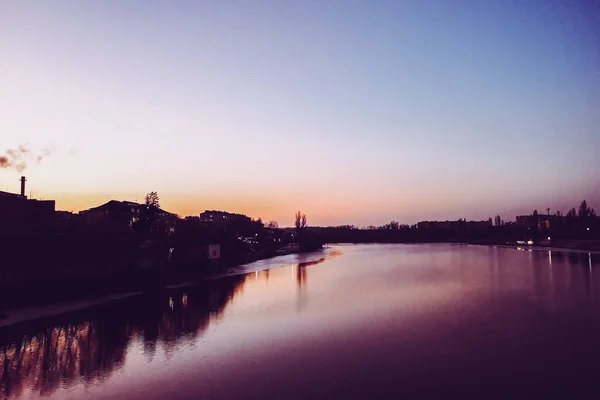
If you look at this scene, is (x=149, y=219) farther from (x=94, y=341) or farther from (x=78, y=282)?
(x=94, y=341)

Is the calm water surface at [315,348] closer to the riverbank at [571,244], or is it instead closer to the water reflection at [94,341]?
the water reflection at [94,341]

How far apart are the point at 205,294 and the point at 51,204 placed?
53.2 ft

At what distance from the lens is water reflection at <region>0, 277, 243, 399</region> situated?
1028 cm

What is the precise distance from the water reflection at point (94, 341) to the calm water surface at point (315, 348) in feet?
0.14

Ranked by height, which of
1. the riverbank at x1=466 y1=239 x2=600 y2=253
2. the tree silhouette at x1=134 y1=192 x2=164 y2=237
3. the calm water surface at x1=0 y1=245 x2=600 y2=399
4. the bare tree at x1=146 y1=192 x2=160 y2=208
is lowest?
the calm water surface at x1=0 y1=245 x2=600 y2=399

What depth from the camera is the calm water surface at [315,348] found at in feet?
30.7

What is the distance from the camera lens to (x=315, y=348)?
12.4m

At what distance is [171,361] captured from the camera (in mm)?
11352

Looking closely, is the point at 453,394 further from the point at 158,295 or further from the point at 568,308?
the point at 158,295

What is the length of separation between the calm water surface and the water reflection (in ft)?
0.14

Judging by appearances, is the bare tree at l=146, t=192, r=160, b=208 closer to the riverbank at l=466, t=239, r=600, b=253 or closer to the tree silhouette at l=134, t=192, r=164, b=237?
the tree silhouette at l=134, t=192, r=164, b=237

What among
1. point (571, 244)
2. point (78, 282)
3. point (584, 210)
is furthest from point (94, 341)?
point (584, 210)

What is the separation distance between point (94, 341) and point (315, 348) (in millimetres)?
7249

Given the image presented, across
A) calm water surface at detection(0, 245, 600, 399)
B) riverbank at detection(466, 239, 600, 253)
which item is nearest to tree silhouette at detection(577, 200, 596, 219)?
riverbank at detection(466, 239, 600, 253)
